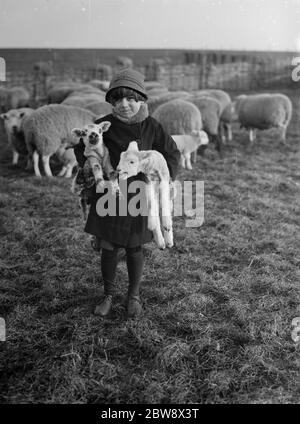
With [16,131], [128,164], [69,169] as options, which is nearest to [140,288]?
[128,164]

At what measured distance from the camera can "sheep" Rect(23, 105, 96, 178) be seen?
279 inches

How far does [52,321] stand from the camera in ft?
9.92

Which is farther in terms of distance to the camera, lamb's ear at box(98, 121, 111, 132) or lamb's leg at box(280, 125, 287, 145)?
lamb's leg at box(280, 125, 287, 145)

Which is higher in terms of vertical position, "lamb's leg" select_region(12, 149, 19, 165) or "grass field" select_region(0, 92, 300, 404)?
"lamb's leg" select_region(12, 149, 19, 165)

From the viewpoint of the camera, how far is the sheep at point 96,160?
243 cm

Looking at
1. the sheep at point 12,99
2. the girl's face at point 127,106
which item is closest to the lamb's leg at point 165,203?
the girl's face at point 127,106

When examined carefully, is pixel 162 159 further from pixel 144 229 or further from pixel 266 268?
pixel 266 268

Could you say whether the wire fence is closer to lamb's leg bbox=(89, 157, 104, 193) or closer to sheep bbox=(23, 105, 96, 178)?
sheep bbox=(23, 105, 96, 178)

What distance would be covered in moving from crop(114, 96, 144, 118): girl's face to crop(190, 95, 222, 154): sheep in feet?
22.4

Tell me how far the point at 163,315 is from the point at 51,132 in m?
4.99

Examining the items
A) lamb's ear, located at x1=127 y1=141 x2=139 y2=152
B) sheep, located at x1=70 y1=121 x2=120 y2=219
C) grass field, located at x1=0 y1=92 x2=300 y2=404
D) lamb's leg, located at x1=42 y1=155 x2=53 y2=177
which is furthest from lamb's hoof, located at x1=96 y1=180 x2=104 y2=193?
lamb's leg, located at x1=42 y1=155 x2=53 y2=177

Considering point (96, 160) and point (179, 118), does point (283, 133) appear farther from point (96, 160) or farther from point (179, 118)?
point (96, 160)

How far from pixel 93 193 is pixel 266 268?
83.6 inches
